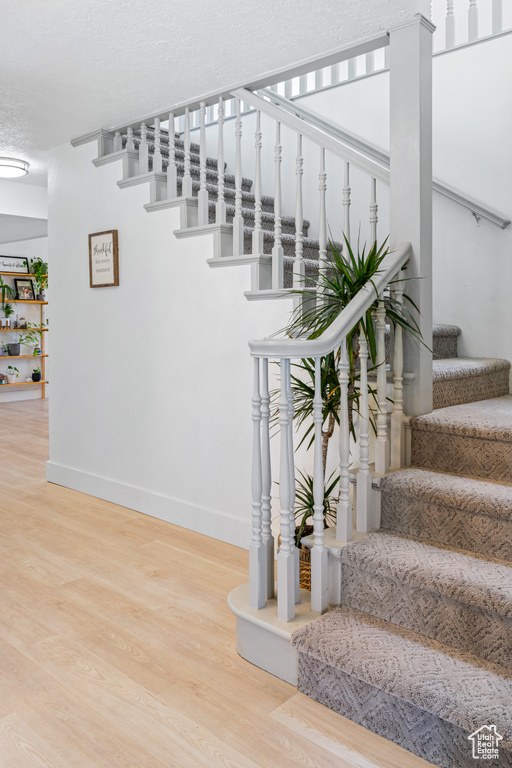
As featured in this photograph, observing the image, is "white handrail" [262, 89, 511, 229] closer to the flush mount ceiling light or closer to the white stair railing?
the white stair railing

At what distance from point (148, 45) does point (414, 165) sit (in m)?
1.33

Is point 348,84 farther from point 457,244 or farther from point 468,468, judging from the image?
point 468,468

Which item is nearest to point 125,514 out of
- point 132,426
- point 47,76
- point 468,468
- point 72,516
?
point 72,516

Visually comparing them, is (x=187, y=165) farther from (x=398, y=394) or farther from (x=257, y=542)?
(x=257, y=542)

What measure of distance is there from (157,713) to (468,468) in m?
1.42

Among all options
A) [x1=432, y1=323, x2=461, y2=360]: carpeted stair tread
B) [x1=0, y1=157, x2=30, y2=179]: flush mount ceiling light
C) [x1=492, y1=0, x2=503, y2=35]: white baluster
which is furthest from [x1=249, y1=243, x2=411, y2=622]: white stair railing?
[x1=0, y1=157, x2=30, y2=179]: flush mount ceiling light

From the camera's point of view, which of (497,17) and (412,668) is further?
(497,17)

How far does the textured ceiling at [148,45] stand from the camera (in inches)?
92.2

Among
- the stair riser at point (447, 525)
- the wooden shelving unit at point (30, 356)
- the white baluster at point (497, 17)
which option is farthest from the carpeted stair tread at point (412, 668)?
the wooden shelving unit at point (30, 356)

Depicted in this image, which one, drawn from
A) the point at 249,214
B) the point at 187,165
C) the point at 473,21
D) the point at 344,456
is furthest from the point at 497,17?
the point at 344,456

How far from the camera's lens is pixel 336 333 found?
1875 millimetres

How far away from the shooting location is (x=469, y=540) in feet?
6.57

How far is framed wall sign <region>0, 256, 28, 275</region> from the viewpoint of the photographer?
29.9ft

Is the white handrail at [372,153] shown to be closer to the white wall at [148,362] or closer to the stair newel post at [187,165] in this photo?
the stair newel post at [187,165]
